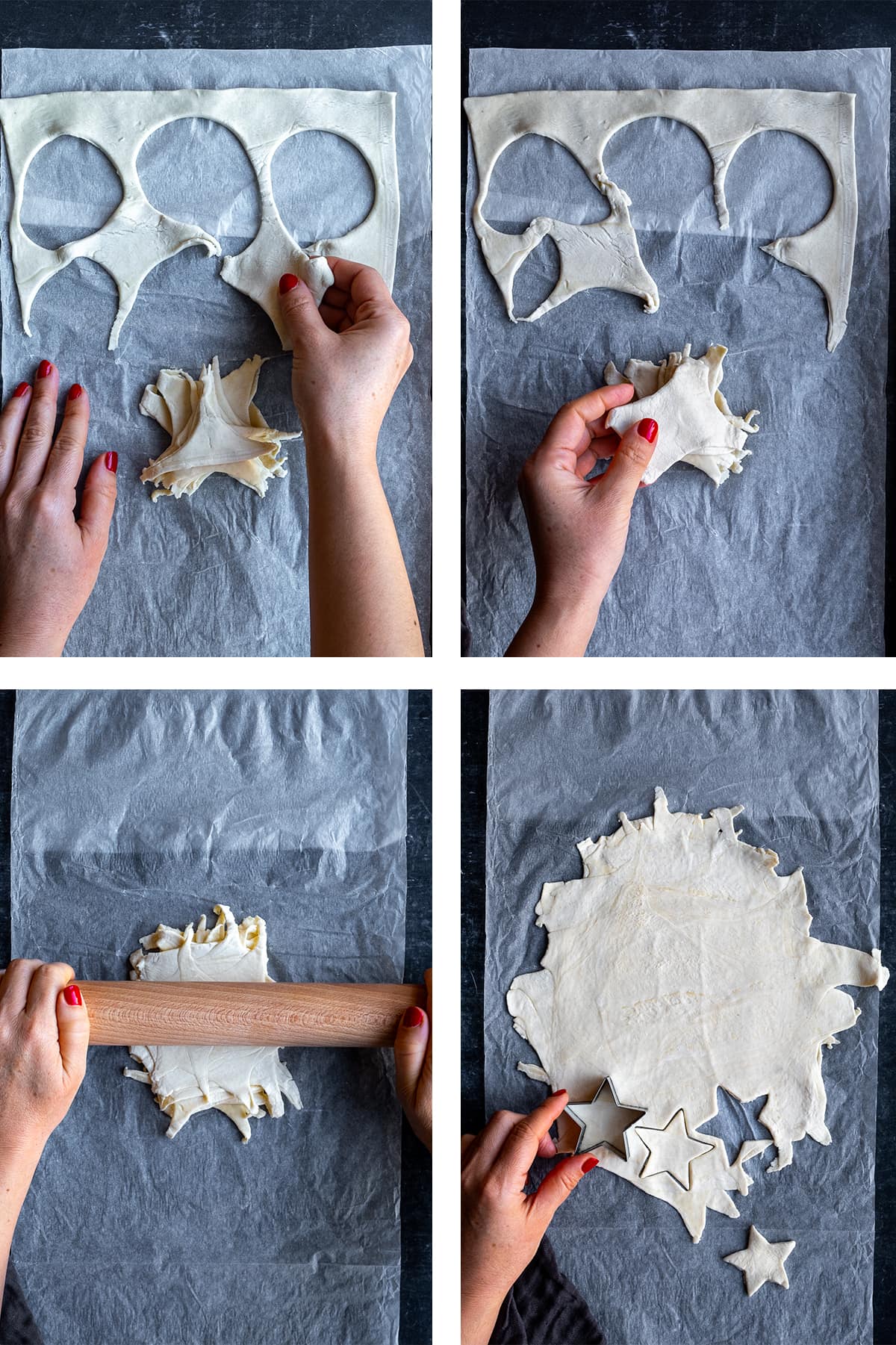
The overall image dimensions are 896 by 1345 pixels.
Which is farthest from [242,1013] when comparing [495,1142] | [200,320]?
[200,320]

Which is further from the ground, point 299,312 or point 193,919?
point 299,312

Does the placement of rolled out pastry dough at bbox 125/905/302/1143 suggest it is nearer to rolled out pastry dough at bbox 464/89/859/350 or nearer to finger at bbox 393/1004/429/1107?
finger at bbox 393/1004/429/1107

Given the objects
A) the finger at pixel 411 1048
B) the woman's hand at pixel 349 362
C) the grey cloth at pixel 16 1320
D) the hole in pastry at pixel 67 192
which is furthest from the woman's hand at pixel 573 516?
the grey cloth at pixel 16 1320

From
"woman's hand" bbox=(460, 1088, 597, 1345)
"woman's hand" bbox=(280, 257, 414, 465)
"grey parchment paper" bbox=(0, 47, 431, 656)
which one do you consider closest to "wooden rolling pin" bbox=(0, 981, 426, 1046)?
"woman's hand" bbox=(460, 1088, 597, 1345)

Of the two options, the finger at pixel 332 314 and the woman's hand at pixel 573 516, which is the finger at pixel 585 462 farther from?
the finger at pixel 332 314

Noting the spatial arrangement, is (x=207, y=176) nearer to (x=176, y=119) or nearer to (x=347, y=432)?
(x=176, y=119)
